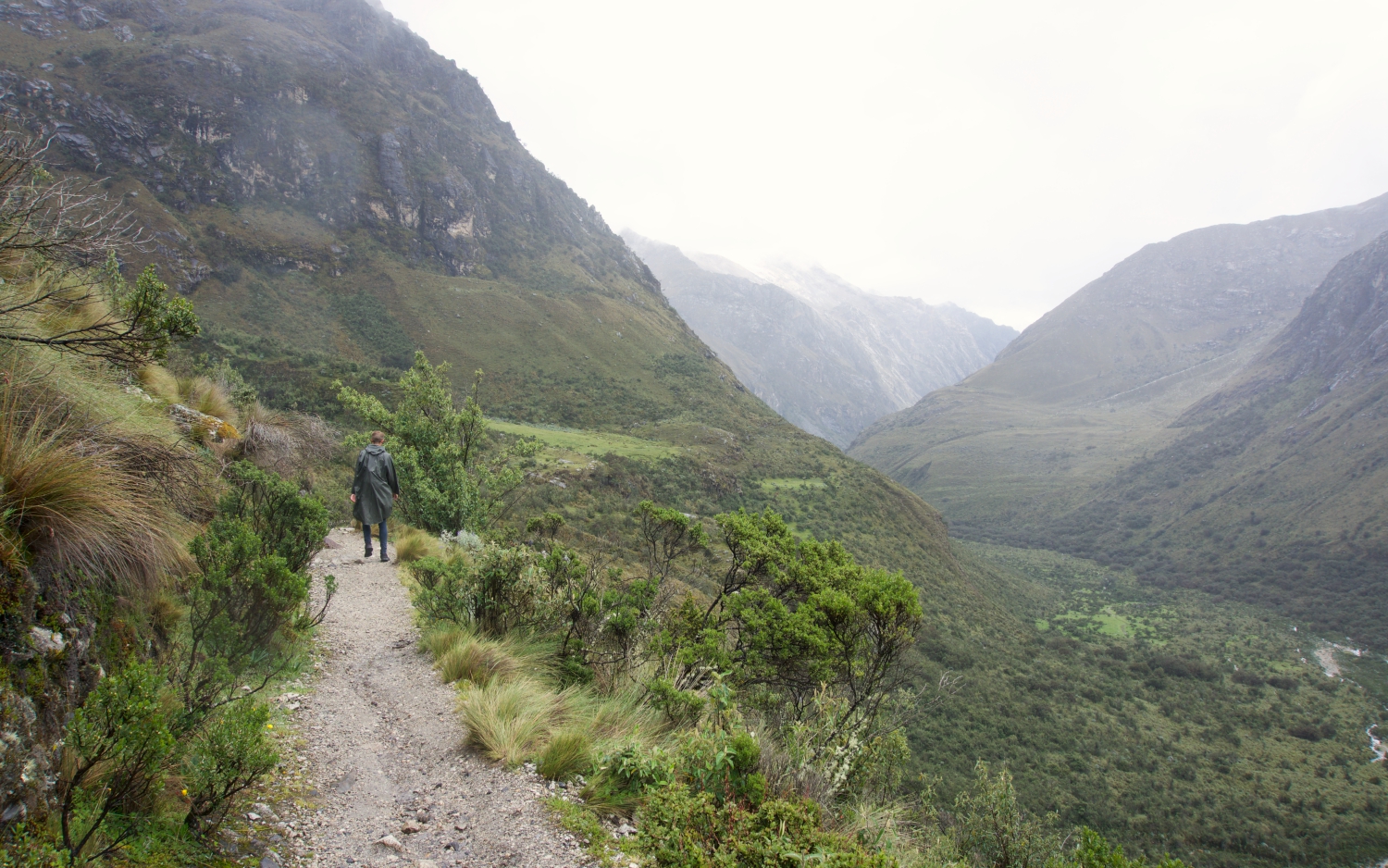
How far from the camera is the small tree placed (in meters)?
11.9

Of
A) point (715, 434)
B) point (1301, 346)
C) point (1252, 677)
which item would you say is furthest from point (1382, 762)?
point (1301, 346)

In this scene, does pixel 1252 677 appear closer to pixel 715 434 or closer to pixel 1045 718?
pixel 1045 718

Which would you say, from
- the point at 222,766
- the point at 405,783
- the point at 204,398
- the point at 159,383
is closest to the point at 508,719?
the point at 405,783

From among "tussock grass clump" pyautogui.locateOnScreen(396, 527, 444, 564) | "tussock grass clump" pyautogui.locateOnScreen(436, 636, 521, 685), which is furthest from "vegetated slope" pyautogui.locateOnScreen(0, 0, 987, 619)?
"tussock grass clump" pyautogui.locateOnScreen(436, 636, 521, 685)

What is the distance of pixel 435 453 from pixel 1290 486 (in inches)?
5315

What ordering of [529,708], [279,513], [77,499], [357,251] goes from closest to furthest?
1. [77,499]
2. [529,708]
3. [279,513]
4. [357,251]

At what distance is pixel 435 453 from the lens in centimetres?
1246

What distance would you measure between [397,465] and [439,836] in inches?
385

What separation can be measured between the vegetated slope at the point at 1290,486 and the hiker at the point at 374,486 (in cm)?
10411

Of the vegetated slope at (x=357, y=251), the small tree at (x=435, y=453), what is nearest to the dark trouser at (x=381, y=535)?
the small tree at (x=435, y=453)

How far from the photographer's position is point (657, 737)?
466cm

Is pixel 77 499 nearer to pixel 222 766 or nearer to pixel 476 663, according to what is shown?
pixel 222 766

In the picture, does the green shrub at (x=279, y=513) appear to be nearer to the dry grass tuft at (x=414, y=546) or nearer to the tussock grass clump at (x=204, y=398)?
the dry grass tuft at (x=414, y=546)

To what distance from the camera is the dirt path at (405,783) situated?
3033 millimetres
